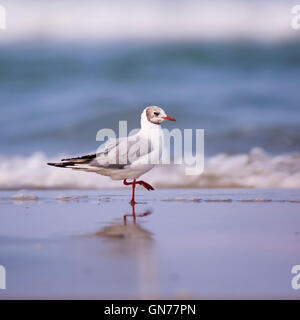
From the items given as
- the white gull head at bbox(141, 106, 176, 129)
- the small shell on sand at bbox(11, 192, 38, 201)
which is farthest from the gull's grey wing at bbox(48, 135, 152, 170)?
the small shell on sand at bbox(11, 192, 38, 201)

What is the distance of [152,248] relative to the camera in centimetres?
243

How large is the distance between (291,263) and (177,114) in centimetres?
568

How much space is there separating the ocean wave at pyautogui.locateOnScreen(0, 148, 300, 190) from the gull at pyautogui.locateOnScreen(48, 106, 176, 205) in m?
1.36

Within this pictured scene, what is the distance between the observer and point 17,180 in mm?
5410

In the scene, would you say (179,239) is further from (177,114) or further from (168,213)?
(177,114)

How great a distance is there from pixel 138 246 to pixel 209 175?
9.50ft

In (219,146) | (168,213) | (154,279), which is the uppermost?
(219,146)

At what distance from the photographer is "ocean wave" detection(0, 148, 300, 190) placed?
506cm

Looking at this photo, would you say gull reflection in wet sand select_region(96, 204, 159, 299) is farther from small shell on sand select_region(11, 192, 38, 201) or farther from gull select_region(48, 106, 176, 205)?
small shell on sand select_region(11, 192, 38, 201)

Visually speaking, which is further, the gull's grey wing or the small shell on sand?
the small shell on sand

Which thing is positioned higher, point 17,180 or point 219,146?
point 219,146

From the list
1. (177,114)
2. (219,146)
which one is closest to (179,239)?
(219,146)

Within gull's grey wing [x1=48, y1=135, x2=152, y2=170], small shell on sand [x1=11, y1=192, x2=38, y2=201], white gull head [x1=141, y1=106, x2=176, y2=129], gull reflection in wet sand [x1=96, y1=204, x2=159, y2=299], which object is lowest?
gull reflection in wet sand [x1=96, y1=204, x2=159, y2=299]

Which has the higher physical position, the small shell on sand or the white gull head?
the white gull head
